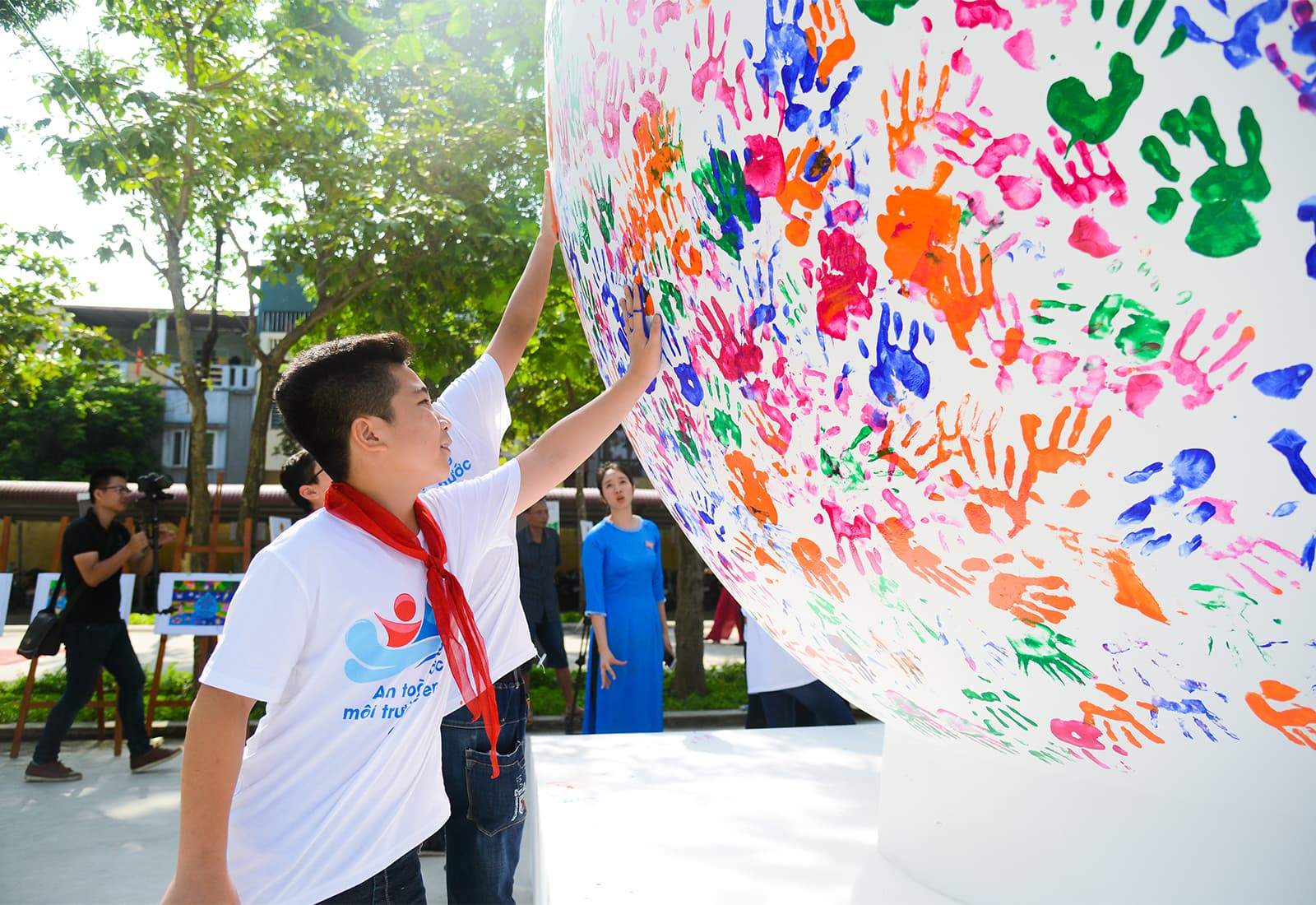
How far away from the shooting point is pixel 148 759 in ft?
22.7

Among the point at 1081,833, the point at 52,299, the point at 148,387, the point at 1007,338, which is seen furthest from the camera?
the point at 148,387

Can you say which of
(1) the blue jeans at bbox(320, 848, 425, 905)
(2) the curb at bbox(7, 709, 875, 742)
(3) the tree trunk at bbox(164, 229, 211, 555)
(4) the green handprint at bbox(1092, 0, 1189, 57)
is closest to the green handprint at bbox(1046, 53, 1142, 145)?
(4) the green handprint at bbox(1092, 0, 1189, 57)

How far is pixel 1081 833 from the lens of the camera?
1.57m

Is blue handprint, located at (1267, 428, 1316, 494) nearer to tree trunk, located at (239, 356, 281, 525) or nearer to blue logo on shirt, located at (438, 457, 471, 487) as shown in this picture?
blue logo on shirt, located at (438, 457, 471, 487)

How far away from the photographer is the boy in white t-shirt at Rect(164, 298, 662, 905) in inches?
63.2

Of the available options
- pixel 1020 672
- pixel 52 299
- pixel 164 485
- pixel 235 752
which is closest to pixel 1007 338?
pixel 1020 672

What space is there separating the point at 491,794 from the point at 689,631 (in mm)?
7302

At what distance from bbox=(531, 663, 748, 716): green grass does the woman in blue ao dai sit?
105 inches

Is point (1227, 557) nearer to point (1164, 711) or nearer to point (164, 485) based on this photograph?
point (1164, 711)

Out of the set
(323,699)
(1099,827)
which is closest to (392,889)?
(323,699)

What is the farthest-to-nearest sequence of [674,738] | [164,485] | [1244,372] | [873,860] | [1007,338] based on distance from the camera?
[164,485]
[674,738]
[873,860]
[1007,338]
[1244,372]

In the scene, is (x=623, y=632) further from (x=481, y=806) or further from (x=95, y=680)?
(x=95, y=680)

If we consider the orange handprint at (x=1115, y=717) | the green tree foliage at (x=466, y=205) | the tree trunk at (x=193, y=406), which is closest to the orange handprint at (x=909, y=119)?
the orange handprint at (x=1115, y=717)

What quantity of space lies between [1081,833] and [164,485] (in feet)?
25.4
